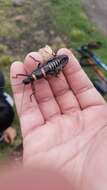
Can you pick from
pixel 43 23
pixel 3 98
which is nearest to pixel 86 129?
pixel 3 98

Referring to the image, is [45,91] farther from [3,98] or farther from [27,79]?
[3,98]

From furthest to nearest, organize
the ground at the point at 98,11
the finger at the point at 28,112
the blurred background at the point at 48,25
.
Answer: the ground at the point at 98,11, the blurred background at the point at 48,25, the finger at the point at 28,112

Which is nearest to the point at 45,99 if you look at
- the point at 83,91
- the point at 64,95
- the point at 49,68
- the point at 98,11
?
the point at 64,95

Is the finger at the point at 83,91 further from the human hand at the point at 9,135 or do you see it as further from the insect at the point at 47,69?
the human hand at the point at 9,135

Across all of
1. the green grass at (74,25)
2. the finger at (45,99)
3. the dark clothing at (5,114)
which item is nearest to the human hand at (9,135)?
the dark clothing at (5,114)

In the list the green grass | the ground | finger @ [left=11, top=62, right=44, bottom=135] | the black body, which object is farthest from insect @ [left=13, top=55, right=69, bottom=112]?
the ground

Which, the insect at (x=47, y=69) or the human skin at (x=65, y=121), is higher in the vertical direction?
the insect at (x=47, y=69)

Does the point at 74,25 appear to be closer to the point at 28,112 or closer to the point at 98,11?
the point at 98,11
